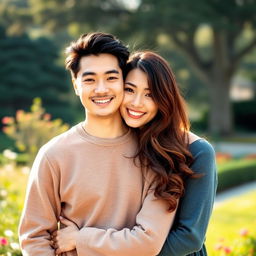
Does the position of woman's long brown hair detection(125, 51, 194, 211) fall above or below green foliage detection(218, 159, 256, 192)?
above

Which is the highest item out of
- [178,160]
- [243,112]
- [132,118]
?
[132,118]

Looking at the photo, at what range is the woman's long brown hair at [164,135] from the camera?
2.39 metres

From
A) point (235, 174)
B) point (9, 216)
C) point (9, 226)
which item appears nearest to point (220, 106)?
point (235, 174)

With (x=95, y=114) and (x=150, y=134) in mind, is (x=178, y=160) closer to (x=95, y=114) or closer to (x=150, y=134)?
(x=150, y=134)

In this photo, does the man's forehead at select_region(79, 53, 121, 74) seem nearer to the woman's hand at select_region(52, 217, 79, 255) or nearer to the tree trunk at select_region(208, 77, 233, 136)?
the woman's hand at select_region(52, 217, 79, 255)

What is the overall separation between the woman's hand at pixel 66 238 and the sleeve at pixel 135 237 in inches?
1.6

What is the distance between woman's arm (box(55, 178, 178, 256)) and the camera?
2.30 meters

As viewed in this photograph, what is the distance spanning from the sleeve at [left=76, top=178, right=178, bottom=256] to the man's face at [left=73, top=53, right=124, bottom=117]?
0.48 meters

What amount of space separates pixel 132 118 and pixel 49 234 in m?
0.67

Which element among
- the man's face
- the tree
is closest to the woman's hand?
the man's face

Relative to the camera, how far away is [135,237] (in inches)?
90.7

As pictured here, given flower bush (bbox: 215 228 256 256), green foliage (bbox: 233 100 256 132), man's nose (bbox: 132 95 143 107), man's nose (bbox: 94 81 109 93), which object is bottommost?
green foliage (bbox: 233 100 256 132)

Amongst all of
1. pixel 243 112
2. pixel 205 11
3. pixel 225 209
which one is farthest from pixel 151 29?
pixel 225 209

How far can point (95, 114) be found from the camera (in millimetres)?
2469
